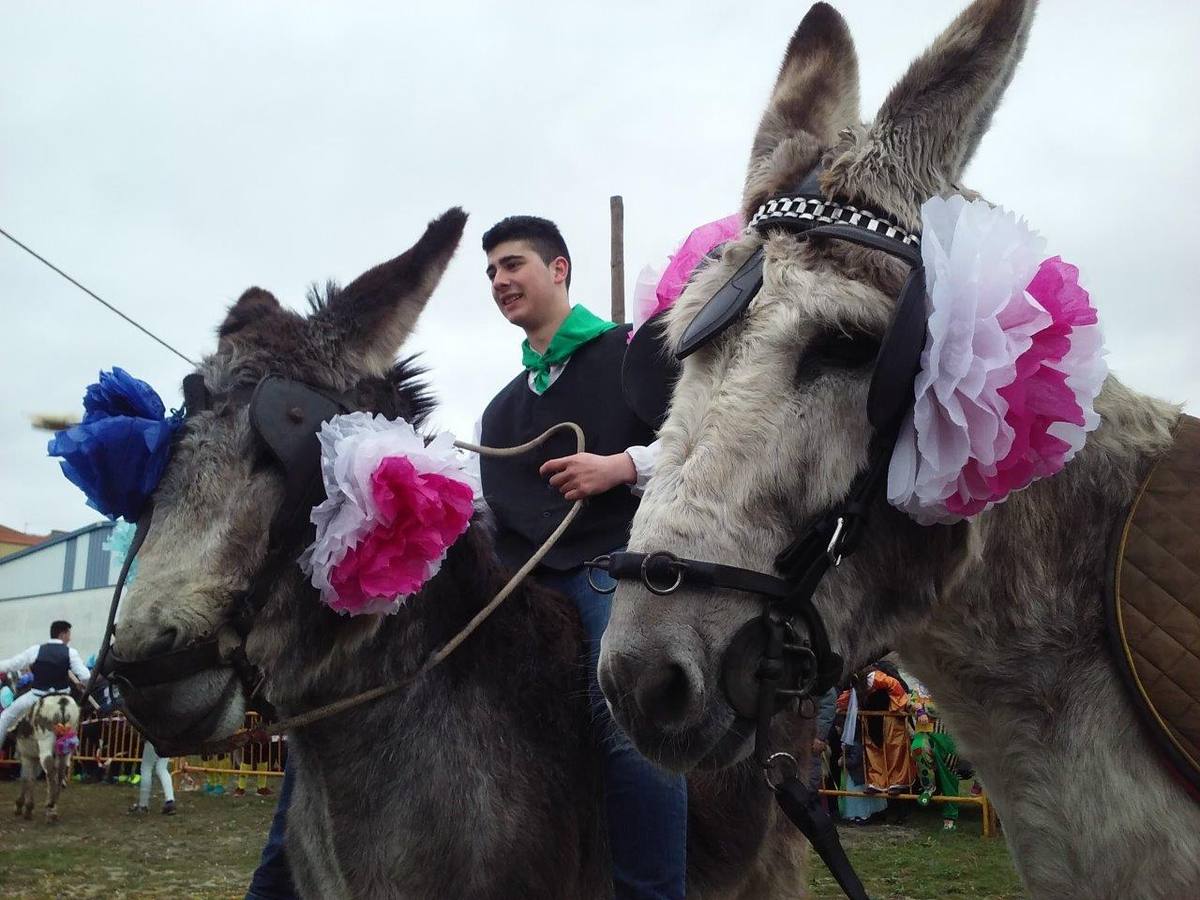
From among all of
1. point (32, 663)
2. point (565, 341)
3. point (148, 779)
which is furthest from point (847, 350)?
point (32, 663)

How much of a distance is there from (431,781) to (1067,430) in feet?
6.60

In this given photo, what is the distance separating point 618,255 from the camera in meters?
12.8

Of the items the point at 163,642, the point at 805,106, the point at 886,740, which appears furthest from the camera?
the point at 886,740

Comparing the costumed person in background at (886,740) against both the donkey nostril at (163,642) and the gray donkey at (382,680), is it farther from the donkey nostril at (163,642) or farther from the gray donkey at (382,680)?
the donkey nostril at (163,642)

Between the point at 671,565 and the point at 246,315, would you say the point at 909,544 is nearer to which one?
the point at 671,565

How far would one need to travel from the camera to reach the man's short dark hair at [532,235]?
3707 millimetres

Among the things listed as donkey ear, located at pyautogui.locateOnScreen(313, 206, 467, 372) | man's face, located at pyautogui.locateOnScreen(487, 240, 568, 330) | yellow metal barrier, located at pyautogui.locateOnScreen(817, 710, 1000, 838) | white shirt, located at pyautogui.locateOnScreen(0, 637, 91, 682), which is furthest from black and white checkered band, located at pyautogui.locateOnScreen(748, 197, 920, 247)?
white shirt, located at pyautogui.locateOnScreen(0, 637, 91, 682)

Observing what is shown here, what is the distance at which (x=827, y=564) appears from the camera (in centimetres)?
175

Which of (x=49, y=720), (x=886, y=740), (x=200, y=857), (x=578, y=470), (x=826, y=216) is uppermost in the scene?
(x=826, y=216)

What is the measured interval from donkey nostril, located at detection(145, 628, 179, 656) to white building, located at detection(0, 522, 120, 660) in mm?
29676

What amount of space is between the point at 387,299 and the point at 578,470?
2.89 ft

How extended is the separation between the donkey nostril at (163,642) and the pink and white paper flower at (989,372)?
1843 millimetres

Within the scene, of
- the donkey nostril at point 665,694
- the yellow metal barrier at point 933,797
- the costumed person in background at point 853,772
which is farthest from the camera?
the costumed person in background at point 853,772

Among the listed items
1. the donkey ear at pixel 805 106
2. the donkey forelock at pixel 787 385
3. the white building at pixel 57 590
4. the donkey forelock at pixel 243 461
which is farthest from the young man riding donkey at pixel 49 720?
the white building at pixel 57 590
